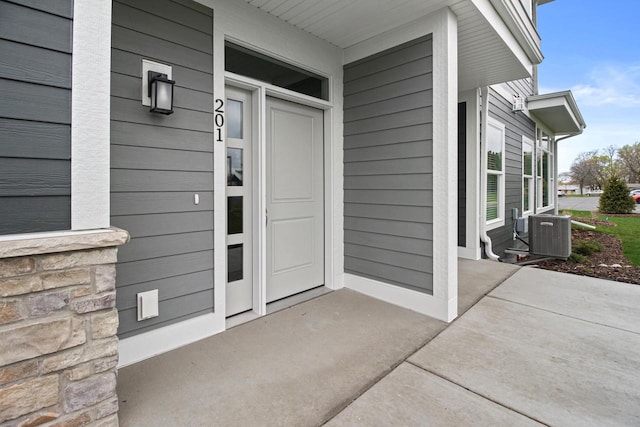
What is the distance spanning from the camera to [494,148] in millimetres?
5348

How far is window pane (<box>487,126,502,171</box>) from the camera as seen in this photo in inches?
204

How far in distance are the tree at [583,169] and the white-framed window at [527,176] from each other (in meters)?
33.7

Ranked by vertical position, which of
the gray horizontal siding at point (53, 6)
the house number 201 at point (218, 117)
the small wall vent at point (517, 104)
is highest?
the small wall vent at point (517, 104)

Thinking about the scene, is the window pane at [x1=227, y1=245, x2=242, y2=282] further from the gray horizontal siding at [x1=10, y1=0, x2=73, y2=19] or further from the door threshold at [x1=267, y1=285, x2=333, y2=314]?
the gray horizontal siding at [x1=10, y1=0, x2=73, y2=19]

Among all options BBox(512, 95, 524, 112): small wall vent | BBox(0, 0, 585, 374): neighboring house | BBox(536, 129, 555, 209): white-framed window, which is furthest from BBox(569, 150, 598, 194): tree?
BBox(0, 0, 585, 374): neighboring house

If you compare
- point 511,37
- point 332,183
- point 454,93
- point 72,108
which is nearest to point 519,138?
point 511,37

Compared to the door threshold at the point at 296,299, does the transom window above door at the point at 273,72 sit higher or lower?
higher

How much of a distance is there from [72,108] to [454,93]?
2768 millimetres

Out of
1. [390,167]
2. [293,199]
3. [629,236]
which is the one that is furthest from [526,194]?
[293,199]

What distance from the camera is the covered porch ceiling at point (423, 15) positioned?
2703 mm

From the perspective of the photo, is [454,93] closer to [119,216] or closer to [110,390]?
[119,216]

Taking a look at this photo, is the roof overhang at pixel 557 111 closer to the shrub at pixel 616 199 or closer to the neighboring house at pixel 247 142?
the neighboring house at pixel 247 142

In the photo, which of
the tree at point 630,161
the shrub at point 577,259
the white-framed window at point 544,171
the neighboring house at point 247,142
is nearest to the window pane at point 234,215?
the neighboring house at point 247,142

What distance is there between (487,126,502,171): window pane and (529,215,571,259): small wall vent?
1073 millimetres
